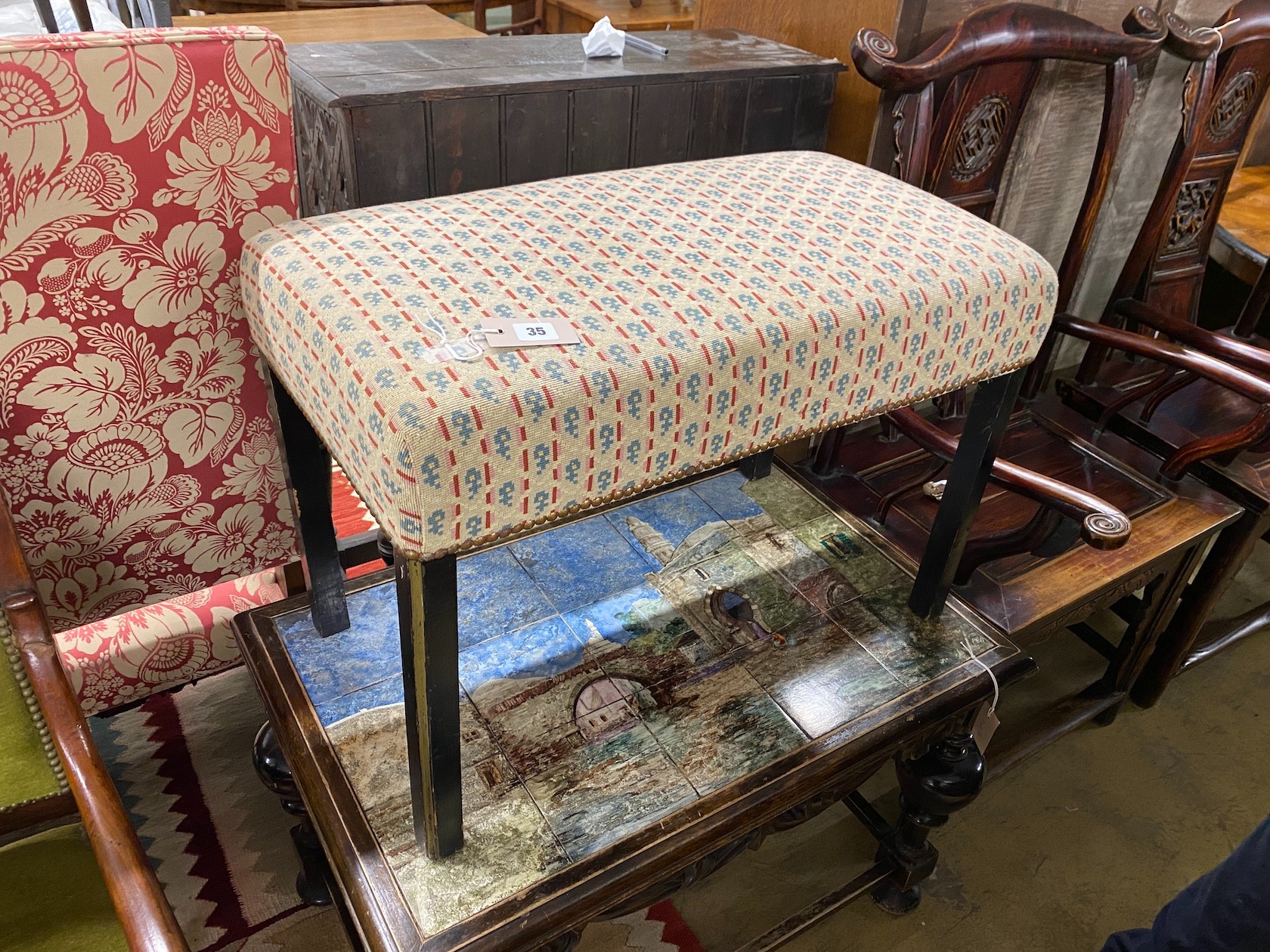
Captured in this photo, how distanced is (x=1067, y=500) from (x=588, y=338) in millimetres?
641

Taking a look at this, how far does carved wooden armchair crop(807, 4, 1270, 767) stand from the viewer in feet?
3.66

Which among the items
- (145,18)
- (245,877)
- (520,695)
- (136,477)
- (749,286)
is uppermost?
(749,286)

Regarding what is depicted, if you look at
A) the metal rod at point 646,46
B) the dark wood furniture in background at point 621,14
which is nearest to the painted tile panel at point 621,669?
the metal rod at point 646,46

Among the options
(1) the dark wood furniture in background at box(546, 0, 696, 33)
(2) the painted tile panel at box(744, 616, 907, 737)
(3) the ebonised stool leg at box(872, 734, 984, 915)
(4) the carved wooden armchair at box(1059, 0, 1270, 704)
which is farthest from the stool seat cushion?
(1) the dark wood furniture in background at box(546, 0, 696, 33)

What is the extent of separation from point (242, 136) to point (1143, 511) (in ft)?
4.08

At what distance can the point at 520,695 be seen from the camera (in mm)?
994

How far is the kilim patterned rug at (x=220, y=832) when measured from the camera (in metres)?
1.19

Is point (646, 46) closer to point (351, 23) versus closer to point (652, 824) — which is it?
point (652, 824)

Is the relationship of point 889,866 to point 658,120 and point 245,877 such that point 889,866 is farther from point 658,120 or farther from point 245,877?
point 658,120

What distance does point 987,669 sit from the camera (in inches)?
41.3

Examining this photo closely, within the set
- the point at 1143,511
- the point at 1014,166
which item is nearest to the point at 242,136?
the point at 1014,166

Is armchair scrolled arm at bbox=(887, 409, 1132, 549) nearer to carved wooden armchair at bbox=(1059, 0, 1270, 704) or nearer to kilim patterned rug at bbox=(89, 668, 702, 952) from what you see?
carved wooden armchair at bbox=(1059, 0, 1270, 704)

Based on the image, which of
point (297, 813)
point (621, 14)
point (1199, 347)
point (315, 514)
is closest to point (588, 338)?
point (315, 514)

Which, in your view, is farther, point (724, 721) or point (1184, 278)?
point (1184, 278)
